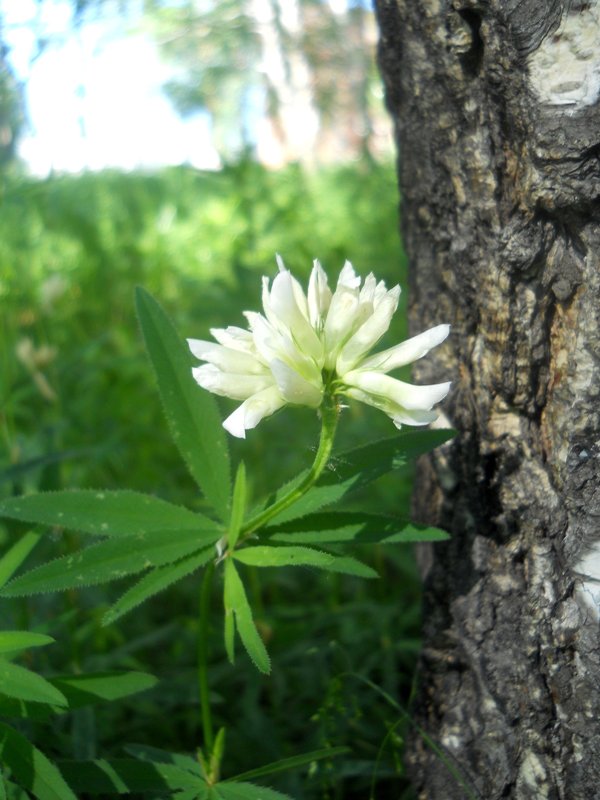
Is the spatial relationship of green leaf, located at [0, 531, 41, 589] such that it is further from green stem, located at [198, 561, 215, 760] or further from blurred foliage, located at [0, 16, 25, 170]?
blurred foliage, located at [0, 16, 25, 170]

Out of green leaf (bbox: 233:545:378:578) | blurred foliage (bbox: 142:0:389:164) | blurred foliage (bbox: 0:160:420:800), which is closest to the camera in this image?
green leaf (bbox: 233:545:378:578)

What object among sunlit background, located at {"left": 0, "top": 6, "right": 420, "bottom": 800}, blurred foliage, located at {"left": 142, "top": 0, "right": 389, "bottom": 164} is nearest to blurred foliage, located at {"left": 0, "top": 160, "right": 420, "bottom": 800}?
sunlit background, located at {"left": 0, "top": 6, "right": 420, "bottom": 800}

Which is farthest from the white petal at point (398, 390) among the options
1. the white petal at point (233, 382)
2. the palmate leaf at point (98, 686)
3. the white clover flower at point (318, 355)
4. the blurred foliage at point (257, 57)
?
the blurred foliage at point (257, 57)

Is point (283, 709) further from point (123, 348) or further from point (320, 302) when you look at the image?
point (123, 348)

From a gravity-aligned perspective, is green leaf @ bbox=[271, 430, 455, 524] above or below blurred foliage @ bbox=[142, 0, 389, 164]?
below

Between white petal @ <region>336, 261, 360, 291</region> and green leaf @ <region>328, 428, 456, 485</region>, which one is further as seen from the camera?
green leaf @ <region>328, 428, 456, 485</region>

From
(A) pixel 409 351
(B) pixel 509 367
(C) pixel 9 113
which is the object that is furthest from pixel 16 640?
(C) pixel 9 113
